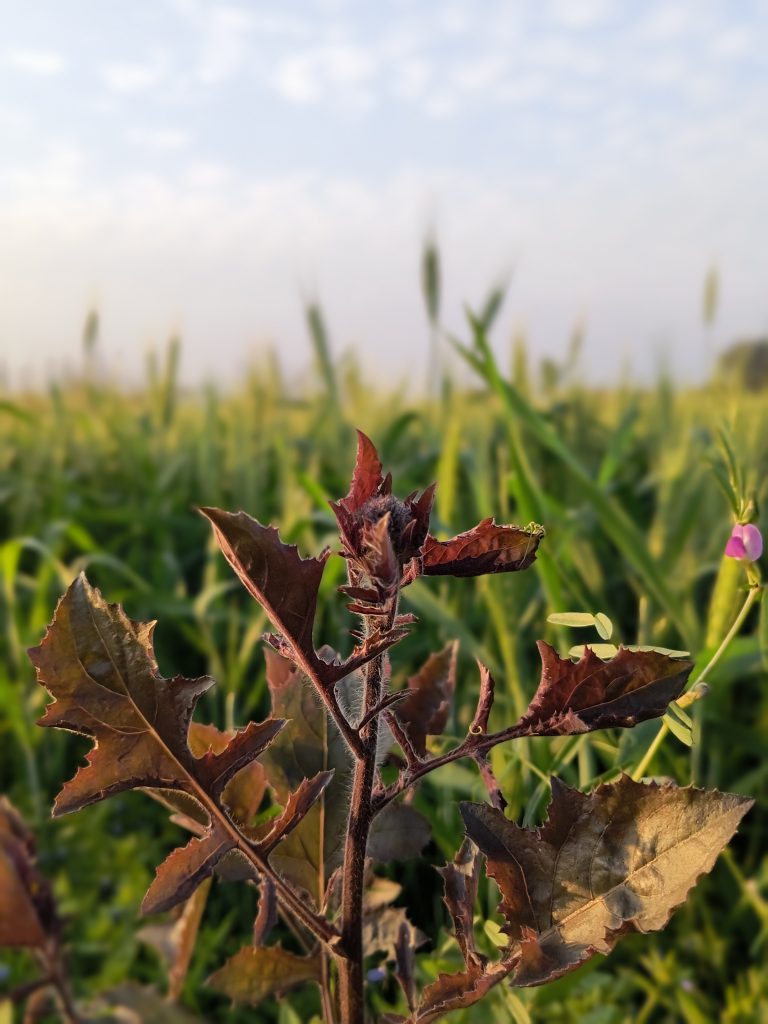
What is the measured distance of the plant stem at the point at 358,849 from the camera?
1.37 feet

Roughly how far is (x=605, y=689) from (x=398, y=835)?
22cm

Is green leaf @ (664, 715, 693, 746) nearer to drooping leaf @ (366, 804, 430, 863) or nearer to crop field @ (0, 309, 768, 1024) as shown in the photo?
crop field @ (0, 309, 768, 1024)

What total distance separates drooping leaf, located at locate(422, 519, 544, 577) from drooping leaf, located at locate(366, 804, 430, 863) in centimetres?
24

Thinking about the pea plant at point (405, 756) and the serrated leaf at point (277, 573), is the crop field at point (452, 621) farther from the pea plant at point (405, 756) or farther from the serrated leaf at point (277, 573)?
the serrated leaf at point (277, 573)

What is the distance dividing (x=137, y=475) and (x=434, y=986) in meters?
2.18

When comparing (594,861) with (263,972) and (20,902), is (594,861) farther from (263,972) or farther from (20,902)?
(20,902)

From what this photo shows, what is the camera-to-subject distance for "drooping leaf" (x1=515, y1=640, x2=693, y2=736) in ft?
1.37

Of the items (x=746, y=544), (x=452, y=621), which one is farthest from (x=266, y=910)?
(x=452, y=621)

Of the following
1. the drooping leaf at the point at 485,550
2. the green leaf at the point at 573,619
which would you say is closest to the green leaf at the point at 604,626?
the green leaf at the point at 573,619

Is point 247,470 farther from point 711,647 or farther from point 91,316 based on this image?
point 711,647

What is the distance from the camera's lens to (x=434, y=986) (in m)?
0.45

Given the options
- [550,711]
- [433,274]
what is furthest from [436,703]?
[433,274]

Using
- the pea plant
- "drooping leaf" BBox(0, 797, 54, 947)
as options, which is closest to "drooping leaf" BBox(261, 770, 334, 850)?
the pea plant

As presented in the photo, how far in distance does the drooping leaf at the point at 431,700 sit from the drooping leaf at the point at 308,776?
5cm
